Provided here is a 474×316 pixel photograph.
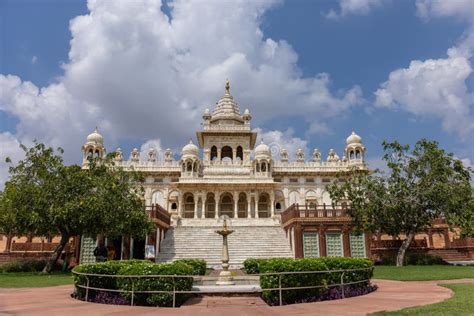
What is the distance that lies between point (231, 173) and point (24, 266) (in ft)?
84.9

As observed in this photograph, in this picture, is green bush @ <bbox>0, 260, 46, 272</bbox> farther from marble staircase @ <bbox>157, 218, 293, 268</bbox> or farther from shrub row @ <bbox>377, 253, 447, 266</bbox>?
shrub row @ <bbox>377, 253, 447, 266</bbox>

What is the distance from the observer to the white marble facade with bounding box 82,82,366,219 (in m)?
44.8

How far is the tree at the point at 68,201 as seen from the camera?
22.1 meters

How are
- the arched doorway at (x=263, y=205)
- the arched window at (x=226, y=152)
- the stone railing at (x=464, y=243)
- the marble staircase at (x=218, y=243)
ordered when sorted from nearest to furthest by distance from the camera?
the marble staircase at (x=218, y=243) → the stone railing at (x=464, y=243) → the arched doorway at (x=263, y=205) → the arched window at (x=226, y=152)

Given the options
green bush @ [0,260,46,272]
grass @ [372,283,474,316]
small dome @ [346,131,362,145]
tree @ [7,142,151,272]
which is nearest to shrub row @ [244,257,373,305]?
grass @ [372,283,474,316]

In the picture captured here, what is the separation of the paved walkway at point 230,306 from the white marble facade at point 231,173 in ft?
105

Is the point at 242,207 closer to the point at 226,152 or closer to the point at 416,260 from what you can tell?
the point at 226,152

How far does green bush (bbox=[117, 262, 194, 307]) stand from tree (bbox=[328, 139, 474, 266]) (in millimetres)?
17861

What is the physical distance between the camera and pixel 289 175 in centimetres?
5000

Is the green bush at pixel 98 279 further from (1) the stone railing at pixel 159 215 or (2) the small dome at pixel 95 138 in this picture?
(2) the small dome at pixel 95 138

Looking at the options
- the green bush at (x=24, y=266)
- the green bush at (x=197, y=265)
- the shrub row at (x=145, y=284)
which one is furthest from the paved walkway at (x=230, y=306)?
the green bush at (x=24, y=266)

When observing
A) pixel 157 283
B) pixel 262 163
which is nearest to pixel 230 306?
pixel 157 283

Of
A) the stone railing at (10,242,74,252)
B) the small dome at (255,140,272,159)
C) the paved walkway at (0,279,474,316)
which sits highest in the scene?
the small dome at (255,140,272,159)

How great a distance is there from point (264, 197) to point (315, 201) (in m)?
6.55
